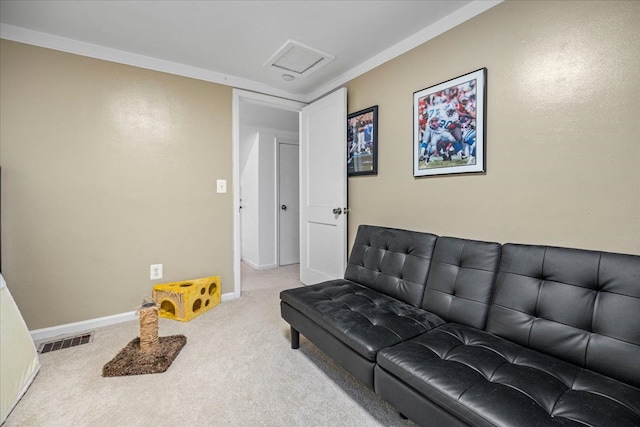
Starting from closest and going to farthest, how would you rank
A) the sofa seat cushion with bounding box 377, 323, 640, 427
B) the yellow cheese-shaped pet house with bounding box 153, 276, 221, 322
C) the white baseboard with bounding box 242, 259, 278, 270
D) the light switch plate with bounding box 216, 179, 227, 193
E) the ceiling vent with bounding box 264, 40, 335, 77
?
the sofa seat cushion with bounding box 377, 323, 640, 427 → the ceiling vent with bounding box 264, 40, 335, 77 → the yellow cheese-shaped pet house with bounding box 153, 276, 221, 322 → the light switch plate with bounding box 216, 179, 227, 193 → the white baseboard with bounding box 242, 259, 278, 270

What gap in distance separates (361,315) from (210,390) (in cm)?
94

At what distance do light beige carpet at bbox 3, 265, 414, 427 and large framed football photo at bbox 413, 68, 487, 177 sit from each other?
1.53 meters

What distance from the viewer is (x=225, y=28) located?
2133 mm

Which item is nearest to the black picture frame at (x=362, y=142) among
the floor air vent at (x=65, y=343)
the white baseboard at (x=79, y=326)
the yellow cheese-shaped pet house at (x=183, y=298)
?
the yellow cheese-shaped pet house at (x=183, y=298)

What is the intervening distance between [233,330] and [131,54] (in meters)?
2.51

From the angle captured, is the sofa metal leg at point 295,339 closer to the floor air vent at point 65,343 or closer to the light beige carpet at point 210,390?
the light beige carpet at point 210,390

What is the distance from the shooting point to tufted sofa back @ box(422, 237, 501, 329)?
60.8 inches

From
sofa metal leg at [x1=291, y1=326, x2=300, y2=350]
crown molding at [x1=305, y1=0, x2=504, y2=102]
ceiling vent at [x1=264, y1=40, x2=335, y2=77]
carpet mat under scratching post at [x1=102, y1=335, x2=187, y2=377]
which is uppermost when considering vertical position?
ceiling vent at [x1=264, y1=40, x2=335, y2=77]

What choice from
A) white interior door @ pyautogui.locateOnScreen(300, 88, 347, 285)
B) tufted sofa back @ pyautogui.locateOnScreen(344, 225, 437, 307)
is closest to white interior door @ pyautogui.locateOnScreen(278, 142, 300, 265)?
white interior door @ pyautogui.locateOnScreen(300, 88, 347, 285)

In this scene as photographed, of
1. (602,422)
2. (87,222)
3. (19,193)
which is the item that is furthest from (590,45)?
(19,193)

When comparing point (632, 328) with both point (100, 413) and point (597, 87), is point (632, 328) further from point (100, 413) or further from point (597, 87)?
point (100, 413)

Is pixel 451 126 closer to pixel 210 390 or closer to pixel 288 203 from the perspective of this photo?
pixel 210 390

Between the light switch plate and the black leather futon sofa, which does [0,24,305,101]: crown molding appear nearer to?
the light switch plate

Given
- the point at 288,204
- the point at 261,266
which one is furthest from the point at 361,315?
the point at 288,204
